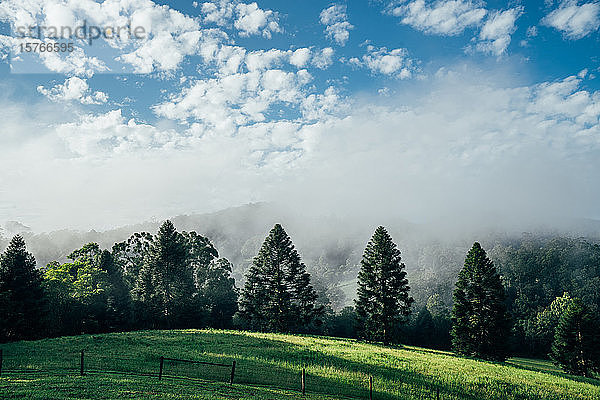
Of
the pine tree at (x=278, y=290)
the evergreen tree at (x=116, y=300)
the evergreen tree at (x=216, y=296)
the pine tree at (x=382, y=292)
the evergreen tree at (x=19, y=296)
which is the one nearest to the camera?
the evergreen tree at (x=19, y=296)

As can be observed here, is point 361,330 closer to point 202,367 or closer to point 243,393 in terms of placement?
point 202,367

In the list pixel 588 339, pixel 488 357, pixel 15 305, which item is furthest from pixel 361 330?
pixel 15 305

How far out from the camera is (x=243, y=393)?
19453 millimetres

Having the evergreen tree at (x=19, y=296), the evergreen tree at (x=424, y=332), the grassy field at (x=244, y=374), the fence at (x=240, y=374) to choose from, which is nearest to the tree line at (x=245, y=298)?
the evergreen tree at (x=19, y=296)

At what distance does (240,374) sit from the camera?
78.8 ft

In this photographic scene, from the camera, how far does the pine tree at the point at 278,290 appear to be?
57219mm

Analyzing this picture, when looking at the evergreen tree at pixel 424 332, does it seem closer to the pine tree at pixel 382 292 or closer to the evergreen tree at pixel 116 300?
the pine tree at pixel 382 292

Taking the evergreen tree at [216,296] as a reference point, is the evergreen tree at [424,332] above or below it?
below

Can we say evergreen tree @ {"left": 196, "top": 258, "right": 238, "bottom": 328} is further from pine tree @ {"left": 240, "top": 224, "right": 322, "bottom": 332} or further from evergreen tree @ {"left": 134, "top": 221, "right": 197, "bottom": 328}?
pine tree @ {"left": 240, "top": 224, "right": 322, "bottom": 332}

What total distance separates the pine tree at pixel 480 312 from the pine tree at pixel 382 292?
7.10 meters

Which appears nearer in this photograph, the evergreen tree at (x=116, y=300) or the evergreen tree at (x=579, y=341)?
the evergreen tree at (x=579, y=341)

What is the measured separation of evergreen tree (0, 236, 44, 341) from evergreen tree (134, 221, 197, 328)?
16253 millimetres

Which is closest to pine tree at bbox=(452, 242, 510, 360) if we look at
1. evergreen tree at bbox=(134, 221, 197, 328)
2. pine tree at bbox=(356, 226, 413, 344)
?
pine tree at bbox=(356, 226, 413, 344)

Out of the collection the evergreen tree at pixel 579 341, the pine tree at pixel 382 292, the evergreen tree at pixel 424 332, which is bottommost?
the evergreen tree at pixel 424 332
